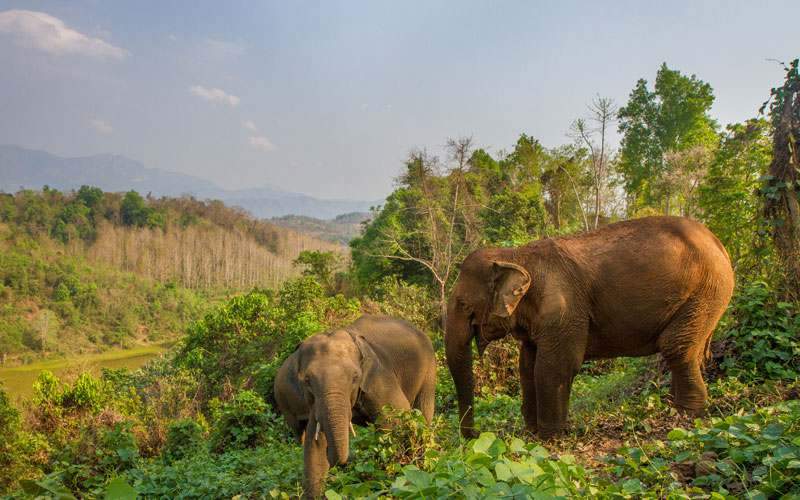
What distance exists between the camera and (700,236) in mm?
6324

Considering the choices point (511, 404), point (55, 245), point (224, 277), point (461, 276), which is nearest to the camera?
point (461, 276)

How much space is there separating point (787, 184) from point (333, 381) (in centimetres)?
603

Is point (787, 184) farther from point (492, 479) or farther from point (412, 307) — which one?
point (412, 307)

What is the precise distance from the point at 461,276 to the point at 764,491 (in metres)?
4.04

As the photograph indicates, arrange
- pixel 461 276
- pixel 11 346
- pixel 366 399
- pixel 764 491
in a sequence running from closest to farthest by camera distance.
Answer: pixel 764 491, pixel 366 399, pixel 461 276, pixel 11 346

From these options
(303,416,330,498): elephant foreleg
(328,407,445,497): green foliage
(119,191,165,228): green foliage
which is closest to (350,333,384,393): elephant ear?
(303,416,330,498): elephant foreleg

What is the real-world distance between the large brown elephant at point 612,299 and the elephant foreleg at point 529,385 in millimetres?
247

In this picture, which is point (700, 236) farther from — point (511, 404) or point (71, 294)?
point (71, 294)

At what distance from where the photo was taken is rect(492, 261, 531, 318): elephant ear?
20.6 feet

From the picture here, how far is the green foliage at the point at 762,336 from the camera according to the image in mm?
6748

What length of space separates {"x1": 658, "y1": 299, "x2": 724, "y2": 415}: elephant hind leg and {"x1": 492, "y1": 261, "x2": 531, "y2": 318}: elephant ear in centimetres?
158

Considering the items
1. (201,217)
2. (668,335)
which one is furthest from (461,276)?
(201,217)

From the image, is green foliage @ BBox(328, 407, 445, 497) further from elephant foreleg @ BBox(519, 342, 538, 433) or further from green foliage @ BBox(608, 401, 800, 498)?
Answer: elephant foreleg @ BBox(519, 342, 538, 433)

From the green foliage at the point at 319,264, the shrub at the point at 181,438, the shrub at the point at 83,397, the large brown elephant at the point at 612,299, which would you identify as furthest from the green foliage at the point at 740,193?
the green foliage at the point at 319,264
